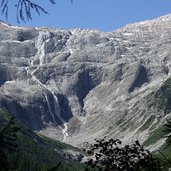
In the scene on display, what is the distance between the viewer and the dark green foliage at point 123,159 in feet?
61.9

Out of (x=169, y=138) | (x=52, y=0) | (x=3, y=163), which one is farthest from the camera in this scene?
(x=169, y=138)

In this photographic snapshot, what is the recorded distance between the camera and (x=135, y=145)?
21016 millimetres

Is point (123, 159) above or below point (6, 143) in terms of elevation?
below

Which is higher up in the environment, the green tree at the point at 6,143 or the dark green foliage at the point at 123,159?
the green tree at the point at 6,143

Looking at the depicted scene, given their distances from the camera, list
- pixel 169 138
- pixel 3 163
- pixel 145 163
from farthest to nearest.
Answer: pixel 145 163 < pixel 169 138 < pixel 3 163

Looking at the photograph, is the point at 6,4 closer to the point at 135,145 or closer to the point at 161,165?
the point at 161,165

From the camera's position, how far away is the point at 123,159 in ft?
64.3

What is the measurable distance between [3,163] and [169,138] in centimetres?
713

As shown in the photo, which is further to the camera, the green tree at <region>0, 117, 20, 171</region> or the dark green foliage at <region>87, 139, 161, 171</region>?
the dark green foliage at <region>87, 139, 161, 171</region>

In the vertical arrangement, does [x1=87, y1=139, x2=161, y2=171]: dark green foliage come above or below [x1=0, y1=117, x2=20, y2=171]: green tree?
below

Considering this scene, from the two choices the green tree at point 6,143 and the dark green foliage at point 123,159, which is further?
the dark green foliage at point 123,159

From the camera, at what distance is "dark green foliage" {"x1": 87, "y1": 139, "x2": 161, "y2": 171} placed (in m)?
18.9

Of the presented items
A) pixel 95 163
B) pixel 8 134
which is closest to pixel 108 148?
pixel 95 163

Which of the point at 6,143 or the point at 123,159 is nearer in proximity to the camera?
the point at 6,143
